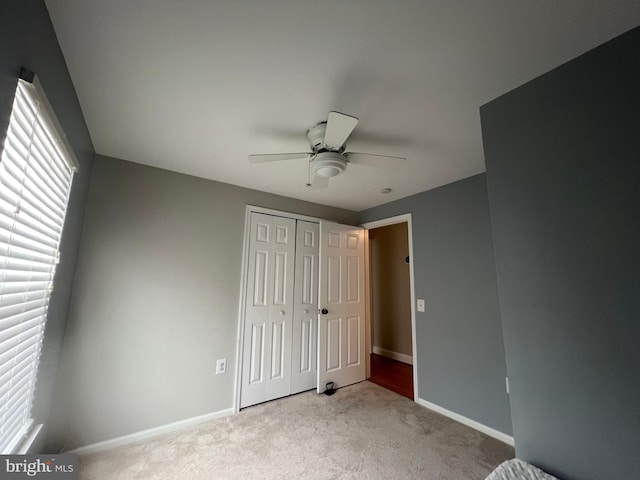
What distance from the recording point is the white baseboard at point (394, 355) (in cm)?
423

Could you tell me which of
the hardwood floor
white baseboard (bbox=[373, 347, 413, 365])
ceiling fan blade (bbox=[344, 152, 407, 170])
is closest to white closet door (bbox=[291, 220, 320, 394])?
the hardwood floor

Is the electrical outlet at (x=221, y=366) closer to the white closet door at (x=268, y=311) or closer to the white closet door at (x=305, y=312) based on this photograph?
the white closet door at (x=268, y=311)

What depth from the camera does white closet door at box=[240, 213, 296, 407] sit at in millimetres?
2680

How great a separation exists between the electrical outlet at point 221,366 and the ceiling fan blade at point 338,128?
227 cm

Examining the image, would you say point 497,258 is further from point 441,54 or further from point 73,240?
point 73,240

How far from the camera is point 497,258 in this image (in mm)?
1353

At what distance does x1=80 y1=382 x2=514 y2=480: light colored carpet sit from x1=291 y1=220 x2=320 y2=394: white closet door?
44cm

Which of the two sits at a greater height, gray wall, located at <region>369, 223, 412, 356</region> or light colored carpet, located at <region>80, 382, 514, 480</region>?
gray wall, located at <region>369, 223, 412, 356</region>

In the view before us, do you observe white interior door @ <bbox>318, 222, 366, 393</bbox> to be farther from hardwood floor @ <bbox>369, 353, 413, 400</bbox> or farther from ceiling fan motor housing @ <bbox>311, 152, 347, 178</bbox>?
ceiling fan motor housing @ <bbox>311, 152, 347, 178</bbox>

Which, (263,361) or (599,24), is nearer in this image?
(599,24)

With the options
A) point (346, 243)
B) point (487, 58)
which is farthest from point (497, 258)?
point (346, 243)

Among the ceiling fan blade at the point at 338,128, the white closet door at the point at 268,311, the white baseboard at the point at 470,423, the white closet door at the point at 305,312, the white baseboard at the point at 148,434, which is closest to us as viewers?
the ceiling fan blade at the point at 338,128

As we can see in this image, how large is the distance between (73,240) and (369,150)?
2337 millimetres

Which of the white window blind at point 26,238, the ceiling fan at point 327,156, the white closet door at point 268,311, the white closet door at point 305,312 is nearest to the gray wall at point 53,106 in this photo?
the white window blind at point 26,238
